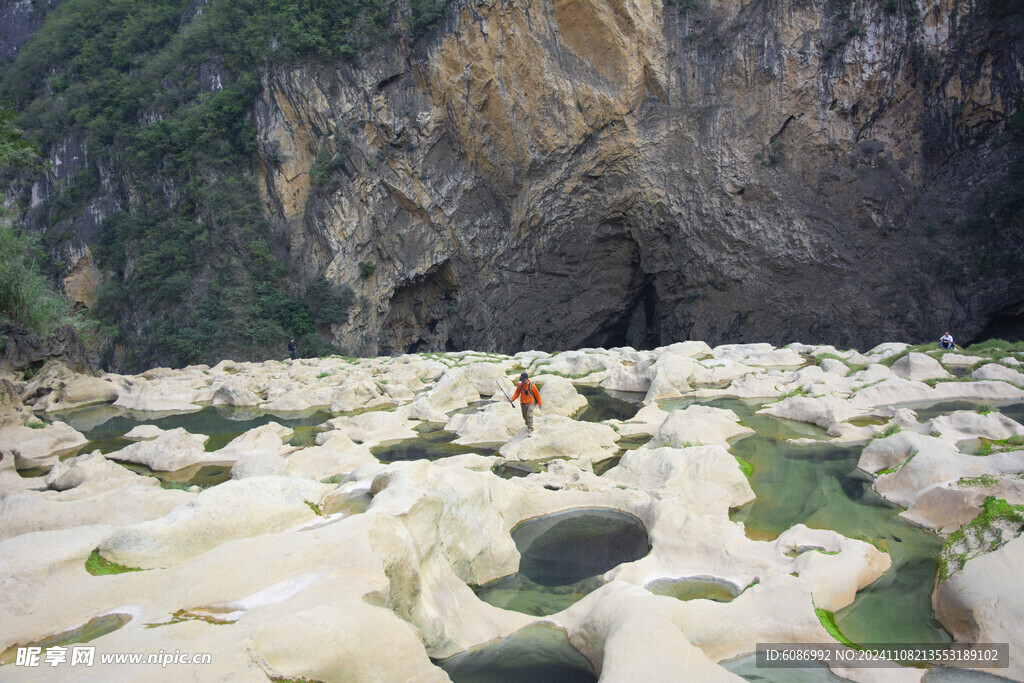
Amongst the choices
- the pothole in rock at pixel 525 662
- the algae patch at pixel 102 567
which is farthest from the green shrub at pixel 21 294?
the pothole in rock at pixel 525 662

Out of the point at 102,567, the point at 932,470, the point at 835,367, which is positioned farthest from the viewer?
the point at 835,367

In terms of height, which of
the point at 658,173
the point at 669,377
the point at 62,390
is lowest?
the point at 669,377

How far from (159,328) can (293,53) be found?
580 inches

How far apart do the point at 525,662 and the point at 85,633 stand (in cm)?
263

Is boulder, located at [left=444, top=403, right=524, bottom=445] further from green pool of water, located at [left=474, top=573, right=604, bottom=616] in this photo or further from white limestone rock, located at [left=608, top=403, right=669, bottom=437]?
green pool of water, located at [left=474, top=573, right=604, bottom=616]

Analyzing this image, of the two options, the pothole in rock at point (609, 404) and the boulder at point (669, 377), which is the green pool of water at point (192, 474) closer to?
the pothole in rock at point (609, 404)

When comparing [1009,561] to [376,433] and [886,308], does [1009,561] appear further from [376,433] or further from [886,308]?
[886,308]

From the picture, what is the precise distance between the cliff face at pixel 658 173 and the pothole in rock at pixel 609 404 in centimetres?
1138

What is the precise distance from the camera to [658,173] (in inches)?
926

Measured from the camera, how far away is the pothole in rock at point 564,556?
478 cm

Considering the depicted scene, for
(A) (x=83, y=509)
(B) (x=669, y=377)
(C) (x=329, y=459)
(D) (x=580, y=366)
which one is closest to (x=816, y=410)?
(B) (x=669, y=377)

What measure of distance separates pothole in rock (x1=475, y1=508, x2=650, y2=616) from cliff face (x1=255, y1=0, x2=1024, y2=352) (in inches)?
751

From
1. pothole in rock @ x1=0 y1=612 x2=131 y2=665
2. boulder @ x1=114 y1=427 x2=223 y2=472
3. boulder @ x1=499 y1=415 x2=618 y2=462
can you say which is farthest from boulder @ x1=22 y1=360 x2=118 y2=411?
pothole in rock @ x1=0 y1=612 x2=131 y2=665

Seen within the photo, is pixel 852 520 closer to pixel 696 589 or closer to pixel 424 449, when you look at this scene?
pixel 696 589
